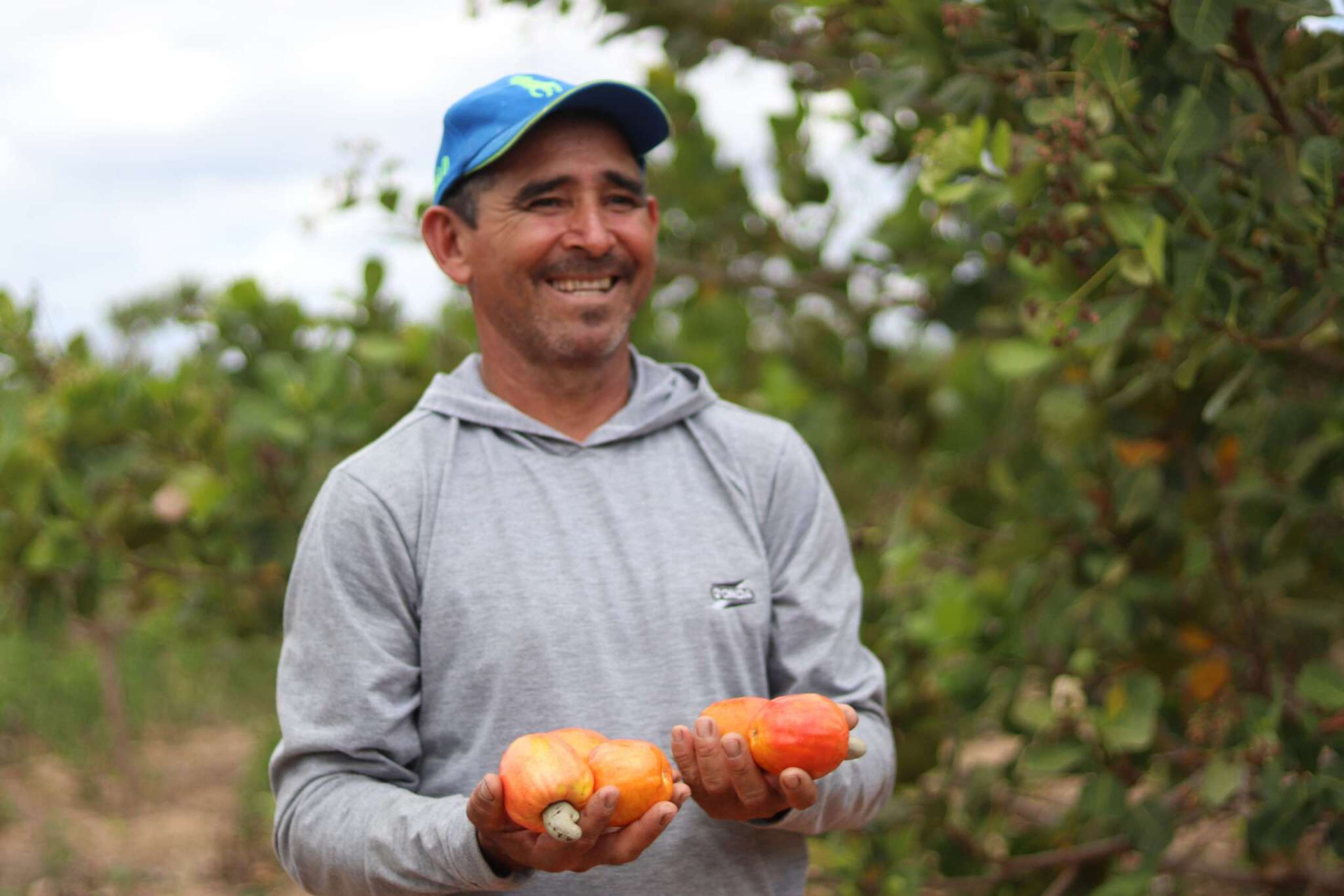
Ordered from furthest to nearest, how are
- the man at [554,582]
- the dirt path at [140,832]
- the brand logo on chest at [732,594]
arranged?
1. the dirt path at [140,832]
2. the brand logo on chest at [732,594]
3. the man at [554,582]

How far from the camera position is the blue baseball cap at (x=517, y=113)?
179 centimetres

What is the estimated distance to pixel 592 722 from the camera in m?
1.69

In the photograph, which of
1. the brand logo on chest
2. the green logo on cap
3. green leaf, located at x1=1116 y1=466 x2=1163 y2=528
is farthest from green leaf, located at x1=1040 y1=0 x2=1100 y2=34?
green leaf, located at x1=1116 y1=466 x2=1163 y2=528

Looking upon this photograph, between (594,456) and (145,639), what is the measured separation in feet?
19.1

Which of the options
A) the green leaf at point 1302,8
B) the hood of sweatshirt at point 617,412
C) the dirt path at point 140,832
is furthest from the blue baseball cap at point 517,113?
the dirt path at point 140,832

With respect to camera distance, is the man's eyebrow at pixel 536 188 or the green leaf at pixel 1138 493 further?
the green leaf at pixel 1138 493

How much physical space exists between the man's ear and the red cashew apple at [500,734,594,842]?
2.44ft

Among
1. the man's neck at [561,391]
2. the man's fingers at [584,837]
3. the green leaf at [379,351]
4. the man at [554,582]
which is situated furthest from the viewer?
the green leaf at [379,351]

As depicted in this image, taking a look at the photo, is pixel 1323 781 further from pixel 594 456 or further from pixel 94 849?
pixel 94 849

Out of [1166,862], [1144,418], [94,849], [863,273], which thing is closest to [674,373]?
[1144,418]

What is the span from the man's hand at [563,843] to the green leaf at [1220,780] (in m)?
1.46

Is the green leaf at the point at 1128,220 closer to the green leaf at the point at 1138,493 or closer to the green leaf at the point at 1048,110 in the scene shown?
the green leaf at the point at 1048,110

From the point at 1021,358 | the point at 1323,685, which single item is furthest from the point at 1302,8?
the point at 1323,685

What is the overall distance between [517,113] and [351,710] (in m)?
0.79
